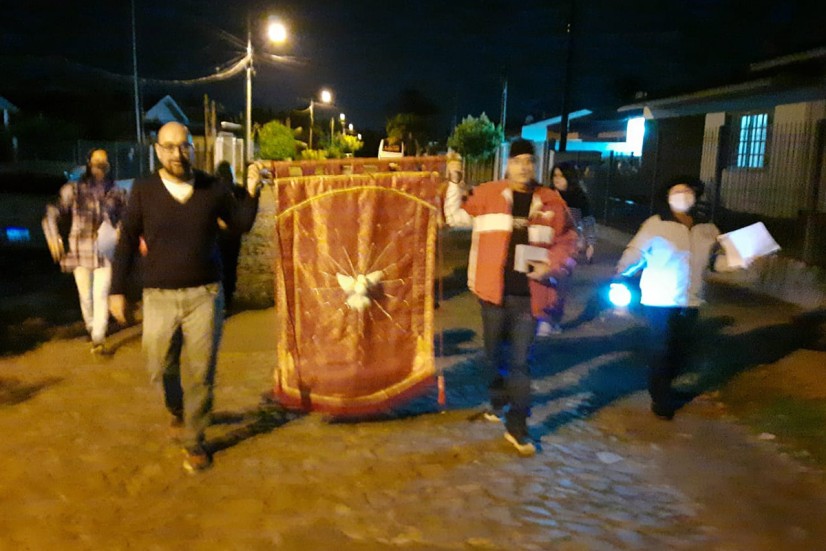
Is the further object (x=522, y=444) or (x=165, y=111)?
(x=165, y=111)

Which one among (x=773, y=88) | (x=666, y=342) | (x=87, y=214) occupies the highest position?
(x=773, y=88)

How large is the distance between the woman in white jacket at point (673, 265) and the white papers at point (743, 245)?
0.21 ft

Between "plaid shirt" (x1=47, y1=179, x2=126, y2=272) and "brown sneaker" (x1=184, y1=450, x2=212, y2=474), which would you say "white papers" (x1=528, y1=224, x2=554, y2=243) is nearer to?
"brown sneaker" (x1=184, y1=450, x2=212, y2=474)

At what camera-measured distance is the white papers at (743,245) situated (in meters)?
5.75

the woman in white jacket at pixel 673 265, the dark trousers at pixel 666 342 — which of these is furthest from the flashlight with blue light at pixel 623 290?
the dark trousers at pixel 666 342

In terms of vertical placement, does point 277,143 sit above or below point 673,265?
above

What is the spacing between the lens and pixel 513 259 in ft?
17.2

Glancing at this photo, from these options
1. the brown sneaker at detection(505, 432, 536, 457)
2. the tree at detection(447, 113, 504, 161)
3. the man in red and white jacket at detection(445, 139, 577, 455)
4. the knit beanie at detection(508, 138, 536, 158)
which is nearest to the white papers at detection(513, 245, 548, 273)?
the man in red and white jacket at detection(445, 139, 577, 455)

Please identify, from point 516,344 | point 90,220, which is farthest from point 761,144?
point 90,220

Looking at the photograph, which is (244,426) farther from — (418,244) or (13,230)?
(13,230)

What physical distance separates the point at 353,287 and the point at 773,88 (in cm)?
1347

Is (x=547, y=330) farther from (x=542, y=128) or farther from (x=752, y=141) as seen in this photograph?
(x=542, y=128)

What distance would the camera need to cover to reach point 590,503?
462cm

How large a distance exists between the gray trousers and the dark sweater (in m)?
0.08
